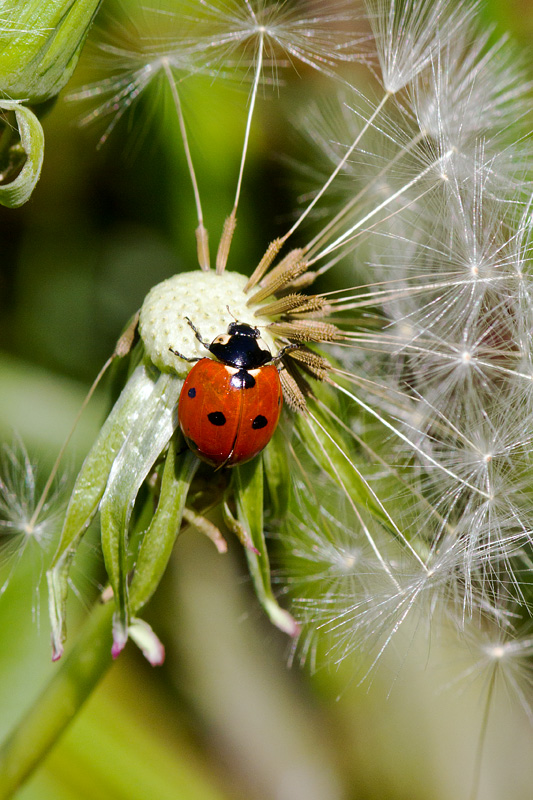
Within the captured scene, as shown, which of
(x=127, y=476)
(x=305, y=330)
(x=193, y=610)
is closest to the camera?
(x=127, y=476)

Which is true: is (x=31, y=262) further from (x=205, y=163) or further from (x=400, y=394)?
(x=400, y=394)

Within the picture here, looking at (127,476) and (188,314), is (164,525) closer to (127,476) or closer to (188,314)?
(127,476)

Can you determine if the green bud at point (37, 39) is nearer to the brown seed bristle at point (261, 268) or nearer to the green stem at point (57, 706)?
the brown seed bristle at point (261, 268)

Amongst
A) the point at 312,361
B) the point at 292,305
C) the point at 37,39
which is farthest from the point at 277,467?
the point at 37,39

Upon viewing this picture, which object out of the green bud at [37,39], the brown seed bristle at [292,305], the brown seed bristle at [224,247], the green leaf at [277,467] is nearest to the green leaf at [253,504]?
the green leaf at [277,467]

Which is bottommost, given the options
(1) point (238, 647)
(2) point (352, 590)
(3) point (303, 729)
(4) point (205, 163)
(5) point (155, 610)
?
(3) point (303, 729)

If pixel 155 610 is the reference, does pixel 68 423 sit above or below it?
above

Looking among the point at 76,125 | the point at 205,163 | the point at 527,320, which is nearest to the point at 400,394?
the point at 527,320

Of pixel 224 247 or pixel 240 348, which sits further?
pixel 224 247
